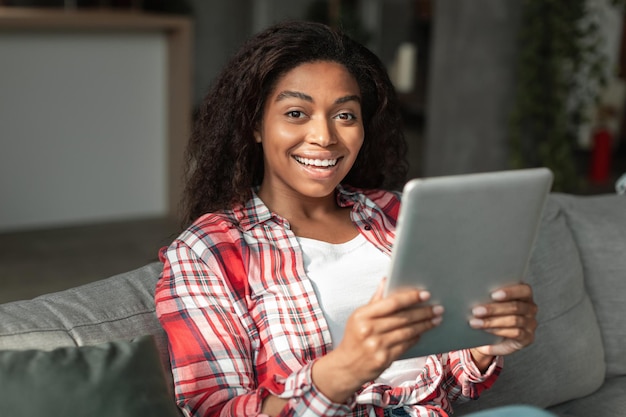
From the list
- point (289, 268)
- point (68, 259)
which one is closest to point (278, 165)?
point (289, 268)

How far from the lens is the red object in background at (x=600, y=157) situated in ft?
19.9

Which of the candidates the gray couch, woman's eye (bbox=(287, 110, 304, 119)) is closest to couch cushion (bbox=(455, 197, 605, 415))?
the gray couch

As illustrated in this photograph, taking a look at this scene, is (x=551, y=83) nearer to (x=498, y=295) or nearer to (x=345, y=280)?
(x=345, y=280)

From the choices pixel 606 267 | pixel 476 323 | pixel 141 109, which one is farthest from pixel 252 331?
pixel 141 109

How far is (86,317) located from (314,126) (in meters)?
0.54

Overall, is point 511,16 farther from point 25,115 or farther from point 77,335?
point 77,335

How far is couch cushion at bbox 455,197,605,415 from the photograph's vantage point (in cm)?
193

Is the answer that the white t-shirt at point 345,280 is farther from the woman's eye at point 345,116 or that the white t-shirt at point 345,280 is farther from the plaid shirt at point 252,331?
the woman's eye at point 345,116

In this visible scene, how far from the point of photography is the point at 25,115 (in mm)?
4496

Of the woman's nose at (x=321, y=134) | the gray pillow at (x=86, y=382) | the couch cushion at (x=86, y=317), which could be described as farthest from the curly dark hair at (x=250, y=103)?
the gray pillow at (x=86, y=382)

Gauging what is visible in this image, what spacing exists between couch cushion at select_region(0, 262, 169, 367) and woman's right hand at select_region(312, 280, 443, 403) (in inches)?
17.7

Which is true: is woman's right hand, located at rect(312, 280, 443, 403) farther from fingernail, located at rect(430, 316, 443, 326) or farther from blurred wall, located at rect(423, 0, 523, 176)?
blurred wall, located at rect(423, 0, 523, 176)

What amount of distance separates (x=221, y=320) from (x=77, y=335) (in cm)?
26

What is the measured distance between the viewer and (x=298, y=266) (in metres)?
1.56
